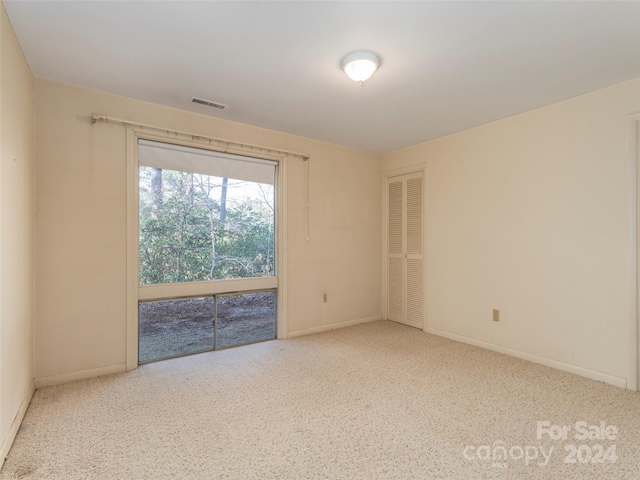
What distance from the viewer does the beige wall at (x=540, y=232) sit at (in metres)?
2.61

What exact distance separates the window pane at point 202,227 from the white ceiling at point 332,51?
2.55 ft

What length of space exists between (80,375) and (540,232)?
420 centimetres

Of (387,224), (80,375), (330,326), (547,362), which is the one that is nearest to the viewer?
(80,375)

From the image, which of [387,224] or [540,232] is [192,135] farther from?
[540,232]

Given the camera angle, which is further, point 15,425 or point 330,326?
point 330,326

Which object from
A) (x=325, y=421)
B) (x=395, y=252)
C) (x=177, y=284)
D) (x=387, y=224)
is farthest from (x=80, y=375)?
(x=387, y=224)

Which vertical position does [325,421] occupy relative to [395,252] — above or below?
below

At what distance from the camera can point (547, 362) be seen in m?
2.97

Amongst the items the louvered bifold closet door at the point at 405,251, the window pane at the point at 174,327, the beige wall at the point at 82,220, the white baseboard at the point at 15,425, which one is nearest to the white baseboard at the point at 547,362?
the louvered bifold closet door at the point at 405,251

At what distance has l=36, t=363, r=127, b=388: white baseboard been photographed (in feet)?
Result: 8.29

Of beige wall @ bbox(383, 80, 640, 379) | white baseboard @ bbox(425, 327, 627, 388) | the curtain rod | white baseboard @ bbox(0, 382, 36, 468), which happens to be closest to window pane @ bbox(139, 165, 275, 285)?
the curtain rod

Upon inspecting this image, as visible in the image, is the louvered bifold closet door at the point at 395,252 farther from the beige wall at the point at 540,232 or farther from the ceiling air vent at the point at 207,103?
the ceiling air vent at the point at 207,103

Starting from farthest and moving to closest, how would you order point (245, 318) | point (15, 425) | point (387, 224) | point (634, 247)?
point (387, 224) < point (245, 318) < point (634, 247) < point (15, 425)

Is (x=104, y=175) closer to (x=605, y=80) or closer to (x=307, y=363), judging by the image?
(x=307, y=363)
